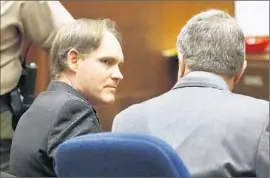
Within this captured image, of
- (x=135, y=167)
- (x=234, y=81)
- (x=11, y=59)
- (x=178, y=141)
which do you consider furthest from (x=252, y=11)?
(x=135, y=167)

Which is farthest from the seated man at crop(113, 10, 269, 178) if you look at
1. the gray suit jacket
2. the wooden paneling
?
the wooden paneling

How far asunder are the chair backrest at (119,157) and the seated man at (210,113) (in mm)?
266

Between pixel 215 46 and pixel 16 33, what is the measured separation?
1339 mm

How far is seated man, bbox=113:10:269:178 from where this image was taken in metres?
1.35

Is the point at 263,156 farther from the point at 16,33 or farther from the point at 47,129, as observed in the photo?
the point at 16,33

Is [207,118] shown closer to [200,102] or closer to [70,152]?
[200,102]

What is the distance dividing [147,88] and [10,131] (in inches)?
51.6

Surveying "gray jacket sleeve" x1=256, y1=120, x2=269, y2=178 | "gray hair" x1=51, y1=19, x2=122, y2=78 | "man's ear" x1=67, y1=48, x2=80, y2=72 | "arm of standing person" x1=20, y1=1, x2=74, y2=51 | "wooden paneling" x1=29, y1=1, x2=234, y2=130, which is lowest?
"wooden paneling" x1=29, y1=1, x2=234, y2=130

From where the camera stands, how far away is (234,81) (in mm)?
1550

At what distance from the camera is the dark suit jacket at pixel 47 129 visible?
1.41m

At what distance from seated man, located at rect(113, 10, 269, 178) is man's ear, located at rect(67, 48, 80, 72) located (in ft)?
0.81

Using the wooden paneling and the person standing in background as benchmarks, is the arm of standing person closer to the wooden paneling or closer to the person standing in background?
the person standing in background

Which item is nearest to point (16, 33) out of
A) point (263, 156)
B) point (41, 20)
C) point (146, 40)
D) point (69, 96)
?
point (41, 20)

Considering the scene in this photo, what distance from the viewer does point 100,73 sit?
1633 millimetres
